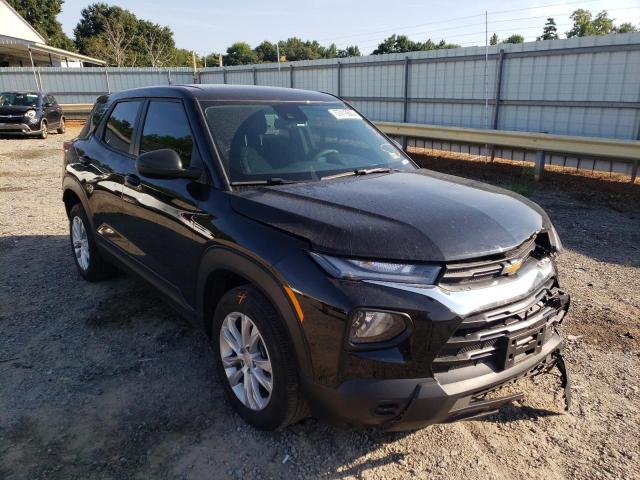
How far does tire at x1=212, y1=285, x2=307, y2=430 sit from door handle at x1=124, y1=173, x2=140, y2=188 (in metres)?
1.37

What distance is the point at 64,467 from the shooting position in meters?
2.54

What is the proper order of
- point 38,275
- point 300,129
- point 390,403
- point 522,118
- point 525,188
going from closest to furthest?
1. point 390,403
2. point 300,129
3. point 38,275
4. point 525,188
5. point 522,118

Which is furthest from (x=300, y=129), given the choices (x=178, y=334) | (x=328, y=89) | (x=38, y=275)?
(x=328, y=89)

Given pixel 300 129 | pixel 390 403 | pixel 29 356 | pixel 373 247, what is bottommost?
pixel 29 356

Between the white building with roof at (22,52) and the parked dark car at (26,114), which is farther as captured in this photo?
the white building with roof at (22,52)

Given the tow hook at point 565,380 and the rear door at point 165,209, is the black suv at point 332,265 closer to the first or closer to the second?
the rear door at point 165,209

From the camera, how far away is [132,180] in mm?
3709

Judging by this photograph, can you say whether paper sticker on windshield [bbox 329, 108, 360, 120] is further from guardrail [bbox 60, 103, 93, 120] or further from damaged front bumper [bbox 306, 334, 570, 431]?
guardrail [bbox 60, 103, 93, 120]

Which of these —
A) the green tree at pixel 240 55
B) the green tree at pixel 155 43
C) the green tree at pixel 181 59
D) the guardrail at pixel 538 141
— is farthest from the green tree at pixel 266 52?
the guardrail at pixel 538 141

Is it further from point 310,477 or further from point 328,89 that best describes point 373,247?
point 328,89

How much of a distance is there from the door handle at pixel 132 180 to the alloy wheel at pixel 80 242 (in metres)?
1.33

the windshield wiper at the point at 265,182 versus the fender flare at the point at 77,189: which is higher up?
the windshield wiper at the point at 265,182

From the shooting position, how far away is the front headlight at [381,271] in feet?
7.14

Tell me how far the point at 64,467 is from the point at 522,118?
10661 mm
